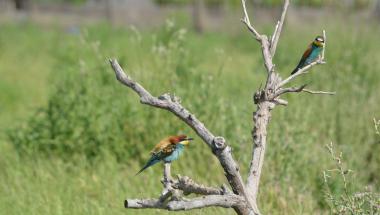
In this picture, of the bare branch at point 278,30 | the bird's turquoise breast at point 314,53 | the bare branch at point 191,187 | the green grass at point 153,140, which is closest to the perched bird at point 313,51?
the bird's turquoise breast at point 314,53

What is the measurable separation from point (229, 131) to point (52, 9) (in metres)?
25.9

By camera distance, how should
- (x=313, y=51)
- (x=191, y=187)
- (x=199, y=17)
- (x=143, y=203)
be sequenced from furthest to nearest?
(x=199, y=17), (x=313, y=51), (x=191, y=187), (x=143, y=203)

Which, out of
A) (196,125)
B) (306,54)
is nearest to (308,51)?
(306,54)

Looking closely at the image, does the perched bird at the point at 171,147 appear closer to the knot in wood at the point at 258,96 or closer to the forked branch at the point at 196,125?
the forked branch at the point at 196,125

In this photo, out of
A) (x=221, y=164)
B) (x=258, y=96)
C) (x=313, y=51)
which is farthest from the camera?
(x=313, y=51)

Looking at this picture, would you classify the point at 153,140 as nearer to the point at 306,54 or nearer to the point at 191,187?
the point at 306,54

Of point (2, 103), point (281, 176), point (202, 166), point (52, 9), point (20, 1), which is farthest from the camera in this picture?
point (20, 1)

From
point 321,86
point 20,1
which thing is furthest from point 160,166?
point 20,1

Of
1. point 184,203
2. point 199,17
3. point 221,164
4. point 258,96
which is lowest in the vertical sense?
point 184,203

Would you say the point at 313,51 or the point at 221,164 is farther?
the point at 313,51

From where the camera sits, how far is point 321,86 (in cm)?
718

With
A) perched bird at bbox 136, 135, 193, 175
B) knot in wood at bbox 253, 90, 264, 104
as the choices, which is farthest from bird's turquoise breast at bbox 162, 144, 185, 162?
knot in wood at bbox 253, 90, 264, 104

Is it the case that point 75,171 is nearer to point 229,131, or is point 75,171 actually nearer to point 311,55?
point 229,131

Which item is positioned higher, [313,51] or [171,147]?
[313,51]
